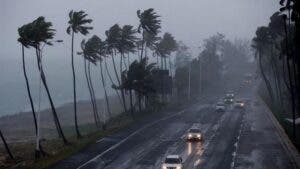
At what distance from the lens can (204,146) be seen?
5912 cm

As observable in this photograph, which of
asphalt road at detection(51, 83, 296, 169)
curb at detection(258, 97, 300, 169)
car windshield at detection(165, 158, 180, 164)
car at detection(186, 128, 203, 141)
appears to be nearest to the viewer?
car windshield at detection(165, 158, 180, 164)

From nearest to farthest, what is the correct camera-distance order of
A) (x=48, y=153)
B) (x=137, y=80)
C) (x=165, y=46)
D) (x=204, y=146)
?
(x=204, y=146), (x=48, y=153), (x=137, y=80), (x=165, y=46)

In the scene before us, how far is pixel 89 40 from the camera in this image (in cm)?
7838

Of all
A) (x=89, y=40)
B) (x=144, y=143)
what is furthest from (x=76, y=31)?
(x=144, y=143)

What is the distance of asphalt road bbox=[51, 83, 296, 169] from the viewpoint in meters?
48.8

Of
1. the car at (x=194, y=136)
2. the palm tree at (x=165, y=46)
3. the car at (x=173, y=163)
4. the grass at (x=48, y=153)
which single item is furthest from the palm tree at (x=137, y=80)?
the car at (x=173, y=163)

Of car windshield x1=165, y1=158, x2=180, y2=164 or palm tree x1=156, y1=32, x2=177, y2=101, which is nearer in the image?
car windshield x1=165, y1=158, x2=180, y2=164

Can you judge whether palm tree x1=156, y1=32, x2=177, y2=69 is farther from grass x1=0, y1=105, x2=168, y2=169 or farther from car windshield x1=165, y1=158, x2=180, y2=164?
car windshield x1=165, y1=158, x2=180, y2=164

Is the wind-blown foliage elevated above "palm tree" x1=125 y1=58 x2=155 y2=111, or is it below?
above

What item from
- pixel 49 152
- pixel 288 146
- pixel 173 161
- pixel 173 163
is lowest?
pixel 49 152

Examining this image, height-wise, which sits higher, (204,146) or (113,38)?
(113,38)

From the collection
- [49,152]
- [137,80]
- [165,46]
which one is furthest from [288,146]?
[165,46]

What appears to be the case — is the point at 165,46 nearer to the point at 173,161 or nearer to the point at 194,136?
the point at 194,136

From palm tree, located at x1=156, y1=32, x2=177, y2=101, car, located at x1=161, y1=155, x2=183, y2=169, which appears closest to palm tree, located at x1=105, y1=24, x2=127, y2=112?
palm tree, located at x1=156, y1=32, x2=177, y2=101
